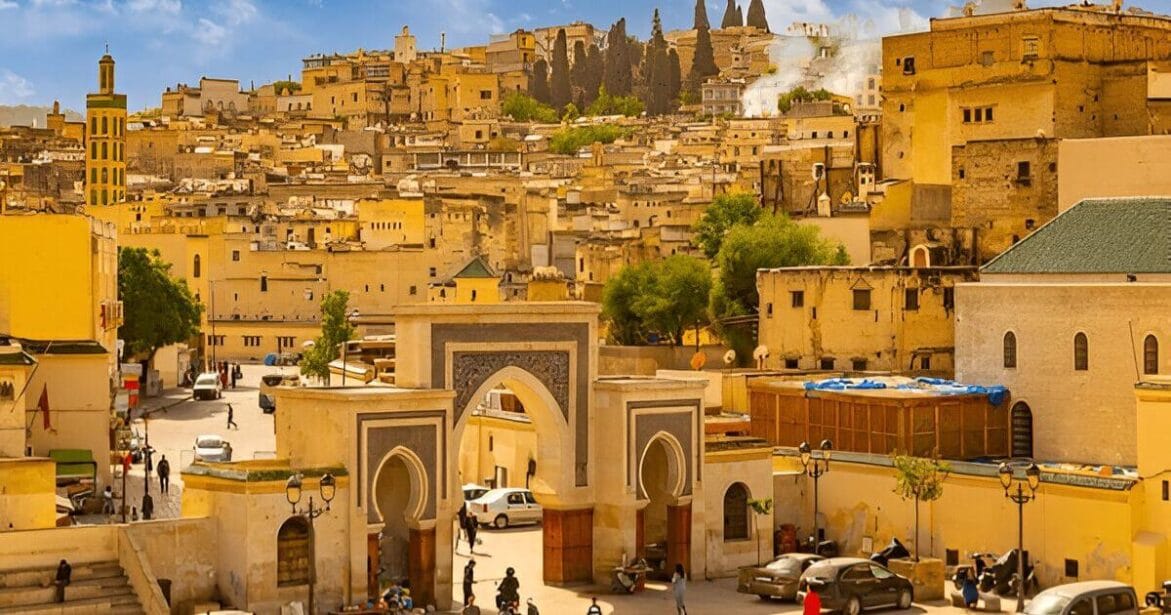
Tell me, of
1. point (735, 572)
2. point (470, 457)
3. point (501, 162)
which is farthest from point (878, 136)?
point (501, 162)

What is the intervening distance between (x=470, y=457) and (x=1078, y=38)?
16335 millimetres

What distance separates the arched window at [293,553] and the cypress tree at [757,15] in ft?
398

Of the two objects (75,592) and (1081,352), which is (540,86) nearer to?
(1081,352)

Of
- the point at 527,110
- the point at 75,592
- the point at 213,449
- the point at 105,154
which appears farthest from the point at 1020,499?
the point at 527,110

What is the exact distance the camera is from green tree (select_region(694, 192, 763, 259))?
175ft

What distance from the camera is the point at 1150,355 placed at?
29.7 m

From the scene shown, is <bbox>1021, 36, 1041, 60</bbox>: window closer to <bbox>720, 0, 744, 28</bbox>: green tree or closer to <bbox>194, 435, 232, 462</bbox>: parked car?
<bbox>194, 435, 232, 462</bbox>: parked car

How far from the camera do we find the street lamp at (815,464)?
27422 millimetres

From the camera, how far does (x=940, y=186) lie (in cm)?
4259

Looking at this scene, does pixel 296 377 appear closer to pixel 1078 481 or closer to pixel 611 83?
pixel 1078 481

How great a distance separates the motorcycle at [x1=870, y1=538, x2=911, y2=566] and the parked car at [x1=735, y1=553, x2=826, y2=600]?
1383 millimetres

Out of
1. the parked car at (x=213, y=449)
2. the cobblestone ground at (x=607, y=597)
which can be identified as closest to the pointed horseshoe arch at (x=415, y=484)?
the cobblestone ground at (x=607, y=597)

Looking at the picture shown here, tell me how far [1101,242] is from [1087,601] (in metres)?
10.5

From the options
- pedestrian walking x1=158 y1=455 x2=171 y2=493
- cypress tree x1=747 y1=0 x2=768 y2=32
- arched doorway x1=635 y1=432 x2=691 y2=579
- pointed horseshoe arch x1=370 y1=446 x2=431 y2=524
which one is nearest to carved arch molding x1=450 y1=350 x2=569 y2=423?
pointed horseshoe arch x1=370 y1=446 x2=431 y2=524
